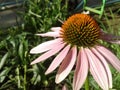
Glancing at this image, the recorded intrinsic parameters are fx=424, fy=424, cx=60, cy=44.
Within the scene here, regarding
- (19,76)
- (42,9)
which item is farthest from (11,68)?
(42,9)

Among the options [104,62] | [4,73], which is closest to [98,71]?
[104,62]

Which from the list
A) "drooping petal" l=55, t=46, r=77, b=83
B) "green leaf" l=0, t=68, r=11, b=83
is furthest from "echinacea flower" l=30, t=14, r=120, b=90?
"green leaf" l=0, t=68, r=11, b=83

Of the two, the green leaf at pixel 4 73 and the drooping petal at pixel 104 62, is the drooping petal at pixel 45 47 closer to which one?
the drooping petal at pixel 104 62

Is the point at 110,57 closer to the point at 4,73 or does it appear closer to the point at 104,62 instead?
the point at 104,62

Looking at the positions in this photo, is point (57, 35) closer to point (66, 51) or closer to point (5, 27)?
point (66, 51)

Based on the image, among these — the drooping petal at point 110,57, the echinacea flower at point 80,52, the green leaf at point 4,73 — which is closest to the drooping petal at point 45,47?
the echinacea flower at point 80,52

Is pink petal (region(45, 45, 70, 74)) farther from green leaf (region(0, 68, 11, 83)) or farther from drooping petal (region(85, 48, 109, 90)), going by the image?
green leaf (region(0, 68, 11, 83))

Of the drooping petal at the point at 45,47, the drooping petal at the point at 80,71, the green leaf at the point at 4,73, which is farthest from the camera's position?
the green leaf at the point at 4,73
